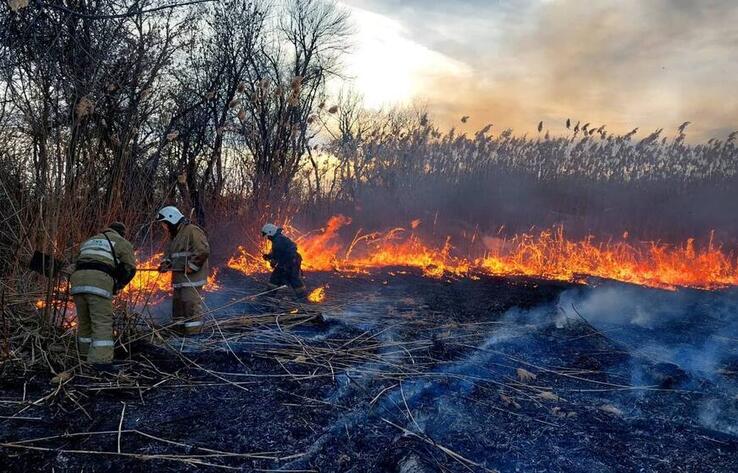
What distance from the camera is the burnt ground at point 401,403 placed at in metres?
3.76

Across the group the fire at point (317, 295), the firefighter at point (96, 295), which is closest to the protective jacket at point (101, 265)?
the firefighter at point (96, 295)

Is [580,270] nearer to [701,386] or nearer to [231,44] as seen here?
[701,386]

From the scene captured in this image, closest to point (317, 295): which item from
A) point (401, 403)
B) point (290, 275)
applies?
point (290, 275)

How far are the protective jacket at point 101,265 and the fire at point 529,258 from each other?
6749 millimetres

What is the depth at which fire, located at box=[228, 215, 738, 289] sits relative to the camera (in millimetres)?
12805

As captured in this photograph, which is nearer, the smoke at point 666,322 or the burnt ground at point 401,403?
the burnt ground at point 401,403

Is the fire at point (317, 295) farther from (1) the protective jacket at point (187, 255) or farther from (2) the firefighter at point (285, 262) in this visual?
(1) the protective jacket at point (187, 255)

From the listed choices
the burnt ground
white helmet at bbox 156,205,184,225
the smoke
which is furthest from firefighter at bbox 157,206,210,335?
the smoke

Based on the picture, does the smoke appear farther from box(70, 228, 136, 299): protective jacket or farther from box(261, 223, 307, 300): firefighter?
box(70, 228, 136, 299): protective jacket

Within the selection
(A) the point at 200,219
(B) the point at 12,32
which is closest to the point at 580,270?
(A) the point at 200,219

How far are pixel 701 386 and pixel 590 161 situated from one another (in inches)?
497

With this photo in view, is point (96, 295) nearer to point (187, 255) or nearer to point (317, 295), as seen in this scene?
point (187, 255)

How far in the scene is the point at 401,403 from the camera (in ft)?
15.5

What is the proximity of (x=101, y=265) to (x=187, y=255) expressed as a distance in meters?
1.37
